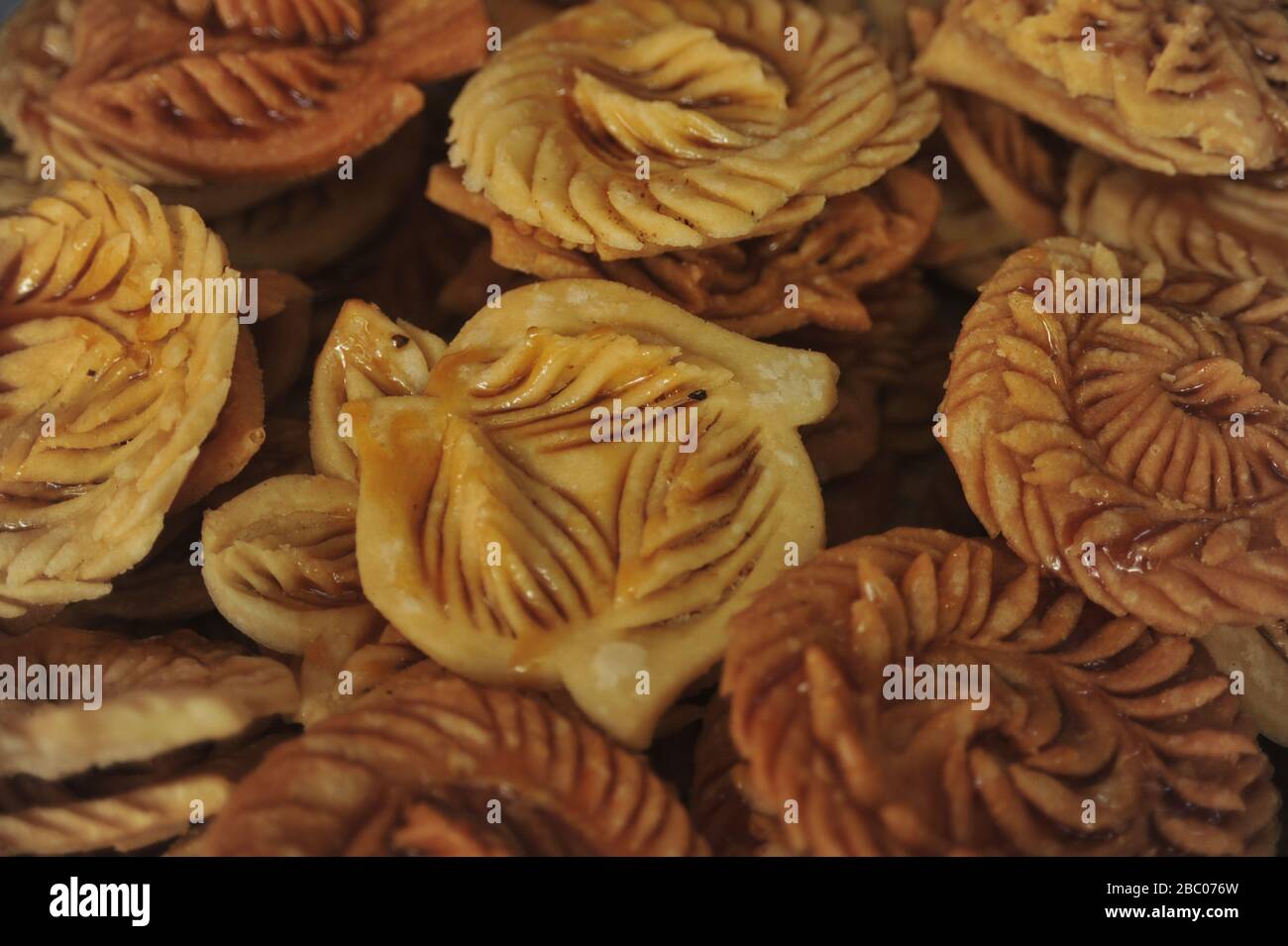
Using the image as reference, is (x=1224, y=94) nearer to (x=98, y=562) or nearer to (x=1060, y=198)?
(x=1060, y=198)

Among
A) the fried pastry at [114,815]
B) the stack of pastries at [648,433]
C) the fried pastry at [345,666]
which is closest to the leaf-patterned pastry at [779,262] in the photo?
the stack of pastries at [648,433]

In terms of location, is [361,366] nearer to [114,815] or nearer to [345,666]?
[345,666]

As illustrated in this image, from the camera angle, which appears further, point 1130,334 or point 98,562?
point 1130,334

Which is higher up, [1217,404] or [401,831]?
[1217,404]

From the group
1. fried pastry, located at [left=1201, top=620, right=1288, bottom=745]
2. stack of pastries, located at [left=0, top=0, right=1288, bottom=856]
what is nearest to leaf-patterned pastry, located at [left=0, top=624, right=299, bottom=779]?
stack of pastries, located at [left=0, top=0, right=1288, bottom=856]

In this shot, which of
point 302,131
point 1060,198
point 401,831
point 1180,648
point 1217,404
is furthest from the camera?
point 1060,198

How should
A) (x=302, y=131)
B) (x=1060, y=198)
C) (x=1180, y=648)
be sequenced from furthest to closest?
(x=1060, y=198) → (x=302, y=131) → (x=1180, y=648)


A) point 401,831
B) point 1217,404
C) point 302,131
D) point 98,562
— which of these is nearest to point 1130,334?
point 1217,404

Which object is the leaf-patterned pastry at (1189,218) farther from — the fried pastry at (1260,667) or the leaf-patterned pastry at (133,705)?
the leaf-patterned pastry at (133,705)
